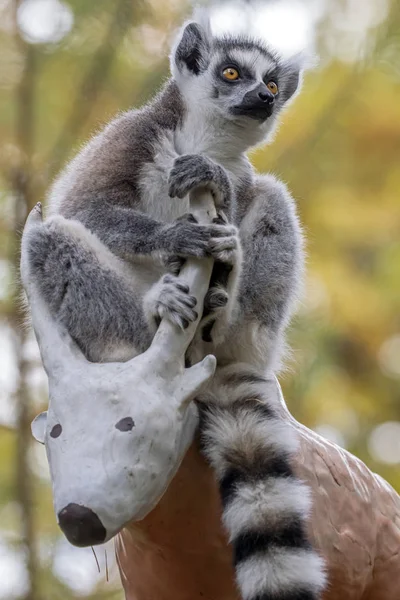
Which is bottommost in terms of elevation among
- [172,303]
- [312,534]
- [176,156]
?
[312,534]

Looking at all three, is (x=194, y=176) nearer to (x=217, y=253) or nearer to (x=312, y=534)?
(x=217, y=253)

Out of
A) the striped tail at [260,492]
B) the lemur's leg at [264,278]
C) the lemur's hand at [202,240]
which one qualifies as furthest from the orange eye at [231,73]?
the striped tail at [260,492]

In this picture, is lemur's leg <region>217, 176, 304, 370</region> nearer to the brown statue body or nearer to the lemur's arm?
the brown statue body

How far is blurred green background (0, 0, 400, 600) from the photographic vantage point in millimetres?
5062

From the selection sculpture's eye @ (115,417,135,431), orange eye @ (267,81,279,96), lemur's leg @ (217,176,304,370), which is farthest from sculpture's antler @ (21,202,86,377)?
orange eye @ (267,81,279,96)

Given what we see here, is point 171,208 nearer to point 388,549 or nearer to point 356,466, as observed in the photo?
point 356,466

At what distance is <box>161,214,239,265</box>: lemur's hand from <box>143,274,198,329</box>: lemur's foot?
106 millimetres

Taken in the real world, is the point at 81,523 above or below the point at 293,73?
below

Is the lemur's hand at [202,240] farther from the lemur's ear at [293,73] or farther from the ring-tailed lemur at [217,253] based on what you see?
the lemur's ear at [293,73]

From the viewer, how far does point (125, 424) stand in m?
2.76

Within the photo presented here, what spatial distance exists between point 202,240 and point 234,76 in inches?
39.6

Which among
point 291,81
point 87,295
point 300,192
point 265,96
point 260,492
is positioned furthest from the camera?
point 300,192

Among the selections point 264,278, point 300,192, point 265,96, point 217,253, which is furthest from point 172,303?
point 300,192

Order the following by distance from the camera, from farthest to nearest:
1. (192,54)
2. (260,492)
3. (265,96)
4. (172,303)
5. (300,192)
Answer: (300,192) → (192,54) → (265,96) → (172,303) → (260,492)
